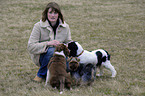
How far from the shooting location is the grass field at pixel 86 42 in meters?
4.41

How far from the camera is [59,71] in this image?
4.02m

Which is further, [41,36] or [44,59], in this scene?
[41,36]

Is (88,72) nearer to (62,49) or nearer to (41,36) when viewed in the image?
(62,49)

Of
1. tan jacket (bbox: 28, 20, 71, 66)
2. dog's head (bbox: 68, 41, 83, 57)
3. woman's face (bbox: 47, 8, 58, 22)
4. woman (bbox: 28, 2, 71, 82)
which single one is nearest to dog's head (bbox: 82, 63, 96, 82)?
dog's head (bbox: 68, 41, 83, 57)

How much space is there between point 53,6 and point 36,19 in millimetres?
9769

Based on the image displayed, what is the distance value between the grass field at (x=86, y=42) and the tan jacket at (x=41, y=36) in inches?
29.3

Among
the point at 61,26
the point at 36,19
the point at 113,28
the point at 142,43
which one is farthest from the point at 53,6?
the point at 36,19

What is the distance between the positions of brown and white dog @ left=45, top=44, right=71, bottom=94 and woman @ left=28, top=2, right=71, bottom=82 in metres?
0.35

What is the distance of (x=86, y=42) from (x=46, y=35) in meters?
4.19

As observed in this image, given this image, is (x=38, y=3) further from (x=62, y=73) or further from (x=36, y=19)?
(x=62, y=73)

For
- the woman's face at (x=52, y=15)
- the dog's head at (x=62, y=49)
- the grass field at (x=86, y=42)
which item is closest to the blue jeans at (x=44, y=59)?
the grass field at (x=86, y=42)

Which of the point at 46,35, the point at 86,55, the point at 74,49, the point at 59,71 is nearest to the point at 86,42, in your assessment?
the point at 46,35

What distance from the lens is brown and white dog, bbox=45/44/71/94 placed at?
13.1 ft

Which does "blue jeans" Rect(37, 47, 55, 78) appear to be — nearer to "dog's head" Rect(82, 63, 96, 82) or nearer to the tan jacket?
the tan jacket
